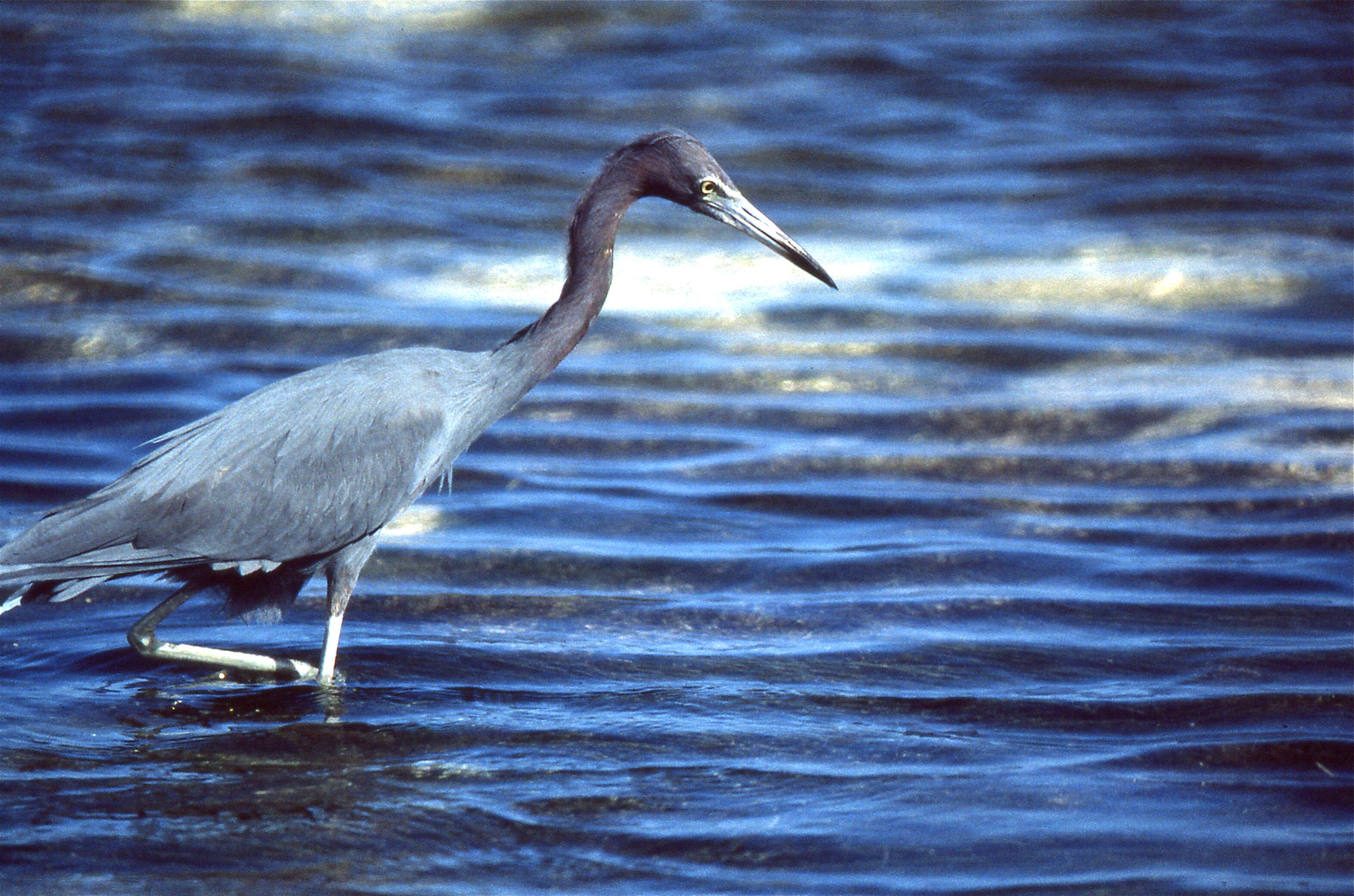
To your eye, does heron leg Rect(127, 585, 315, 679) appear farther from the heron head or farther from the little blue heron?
the heron head

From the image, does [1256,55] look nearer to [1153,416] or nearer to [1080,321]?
[1080,321]

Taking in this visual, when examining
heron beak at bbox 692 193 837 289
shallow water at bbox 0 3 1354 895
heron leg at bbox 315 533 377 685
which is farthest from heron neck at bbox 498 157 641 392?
shallow water at bbox 0 3 1354 895

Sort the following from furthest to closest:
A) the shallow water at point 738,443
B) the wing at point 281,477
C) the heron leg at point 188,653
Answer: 1. the heron leg at point 188,653
2. the wing at point 281,477
3. the shallow water at point 738,443

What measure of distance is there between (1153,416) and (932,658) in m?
3.45

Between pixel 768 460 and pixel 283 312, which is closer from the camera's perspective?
pixel 768 460

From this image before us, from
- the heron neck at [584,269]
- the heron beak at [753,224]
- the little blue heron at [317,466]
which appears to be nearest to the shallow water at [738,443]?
the little blue heron at [317,466]

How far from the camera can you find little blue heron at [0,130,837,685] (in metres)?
5.26

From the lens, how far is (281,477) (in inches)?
214

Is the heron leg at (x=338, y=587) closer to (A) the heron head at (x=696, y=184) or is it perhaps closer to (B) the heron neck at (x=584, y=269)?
(B) the heron neck at (x=584, y=269)

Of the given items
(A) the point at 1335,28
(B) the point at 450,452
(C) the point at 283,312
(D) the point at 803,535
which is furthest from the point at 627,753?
(A) the point at 1335,28

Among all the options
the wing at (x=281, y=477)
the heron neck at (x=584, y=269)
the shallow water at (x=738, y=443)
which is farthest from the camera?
the heron neck at (x=584, y=269)

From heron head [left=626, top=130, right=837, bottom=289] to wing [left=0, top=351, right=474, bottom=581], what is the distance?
100cm

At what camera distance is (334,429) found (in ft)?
18.0

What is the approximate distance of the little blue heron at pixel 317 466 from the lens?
207 inches
